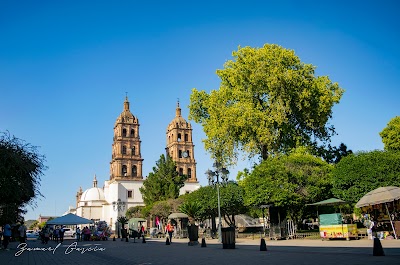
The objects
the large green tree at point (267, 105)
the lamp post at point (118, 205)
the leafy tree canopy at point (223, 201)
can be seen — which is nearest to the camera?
the large green tree at point (267, 105)

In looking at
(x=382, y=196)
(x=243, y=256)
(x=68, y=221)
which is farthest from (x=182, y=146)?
(x=243, y=256)

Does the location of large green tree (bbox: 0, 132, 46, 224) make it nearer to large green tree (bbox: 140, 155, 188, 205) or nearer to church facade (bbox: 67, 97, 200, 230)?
large green tree (bbox: 140, 155, 188, 205)

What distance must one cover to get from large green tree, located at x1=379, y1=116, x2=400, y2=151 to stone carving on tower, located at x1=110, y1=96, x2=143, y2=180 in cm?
4274

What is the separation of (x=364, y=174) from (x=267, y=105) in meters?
9.75

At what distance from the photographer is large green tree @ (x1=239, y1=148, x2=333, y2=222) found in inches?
988

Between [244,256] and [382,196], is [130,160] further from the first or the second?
[244,256]

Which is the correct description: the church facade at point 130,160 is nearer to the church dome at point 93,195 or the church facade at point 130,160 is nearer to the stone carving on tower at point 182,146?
the stone carving on tower at point 182,146

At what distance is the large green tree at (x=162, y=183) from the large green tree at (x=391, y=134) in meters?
27.9

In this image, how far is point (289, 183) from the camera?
25.5m

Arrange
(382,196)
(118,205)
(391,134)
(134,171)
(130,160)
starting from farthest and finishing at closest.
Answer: (134,171)
(130,160)
(118,205)
(391,134)
(382,196)

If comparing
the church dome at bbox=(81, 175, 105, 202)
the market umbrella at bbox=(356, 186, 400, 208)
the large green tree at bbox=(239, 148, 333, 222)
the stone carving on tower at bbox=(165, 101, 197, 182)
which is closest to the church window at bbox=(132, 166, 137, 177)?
the stone carving on tower at bbox=(165, 101, 197, 182)

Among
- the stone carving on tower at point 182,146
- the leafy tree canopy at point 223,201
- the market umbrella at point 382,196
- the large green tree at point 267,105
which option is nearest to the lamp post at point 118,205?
the stone carving on tower at point 182,146

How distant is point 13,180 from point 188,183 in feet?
192

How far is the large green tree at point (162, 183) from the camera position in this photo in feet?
188
